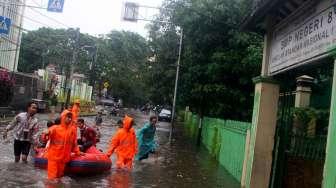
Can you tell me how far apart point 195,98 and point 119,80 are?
57106 mm

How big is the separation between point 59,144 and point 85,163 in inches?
40.7

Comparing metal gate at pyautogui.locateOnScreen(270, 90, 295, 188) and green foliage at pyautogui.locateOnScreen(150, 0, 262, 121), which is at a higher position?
green foliage at pyautogui.locateOnScreen(150, 0, 262, 121)

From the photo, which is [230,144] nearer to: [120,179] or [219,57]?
[120,179]

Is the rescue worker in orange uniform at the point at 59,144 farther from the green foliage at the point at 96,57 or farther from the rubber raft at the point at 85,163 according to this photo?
the green foliage at the point at 96,57

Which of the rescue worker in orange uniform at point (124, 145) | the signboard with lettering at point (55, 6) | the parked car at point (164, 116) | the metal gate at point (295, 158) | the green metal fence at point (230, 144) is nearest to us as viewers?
the metal gate at point (295, 158)

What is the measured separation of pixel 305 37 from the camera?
819 cm

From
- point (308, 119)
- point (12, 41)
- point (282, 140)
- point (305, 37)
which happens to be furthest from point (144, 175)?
point (12, 41)

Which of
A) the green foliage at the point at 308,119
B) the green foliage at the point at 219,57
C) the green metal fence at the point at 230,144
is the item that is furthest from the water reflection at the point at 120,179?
the green foliage at the point at 219,57

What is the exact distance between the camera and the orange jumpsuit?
12472 millimetres

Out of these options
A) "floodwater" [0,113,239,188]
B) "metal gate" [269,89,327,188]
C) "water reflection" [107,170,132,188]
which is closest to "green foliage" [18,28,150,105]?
"floodwater" [0,113,239,188]

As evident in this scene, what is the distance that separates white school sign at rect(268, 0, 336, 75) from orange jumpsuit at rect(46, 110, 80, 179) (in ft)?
15.4

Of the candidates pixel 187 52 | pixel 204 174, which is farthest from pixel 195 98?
pixel 204 174

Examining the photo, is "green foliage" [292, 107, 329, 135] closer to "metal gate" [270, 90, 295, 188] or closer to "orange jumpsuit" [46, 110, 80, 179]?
"metal gate" [270, 90, 295, 188]

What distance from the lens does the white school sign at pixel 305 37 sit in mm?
7090
